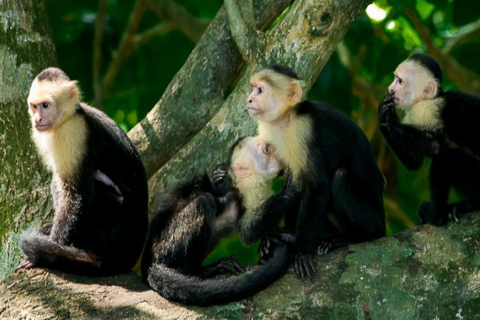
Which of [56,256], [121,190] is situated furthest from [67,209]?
[121,190]

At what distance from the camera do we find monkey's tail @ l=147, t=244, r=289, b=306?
3.95 m

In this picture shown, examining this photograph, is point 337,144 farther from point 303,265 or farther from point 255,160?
point 303,265

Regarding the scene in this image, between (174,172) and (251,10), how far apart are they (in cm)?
124

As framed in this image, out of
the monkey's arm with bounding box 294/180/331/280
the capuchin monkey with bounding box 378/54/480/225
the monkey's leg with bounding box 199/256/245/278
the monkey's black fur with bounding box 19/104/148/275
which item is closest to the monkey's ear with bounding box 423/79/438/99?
the capuchin monkey with bounding box 378/54/480/225

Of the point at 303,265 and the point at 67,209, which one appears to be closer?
the point at 303,265

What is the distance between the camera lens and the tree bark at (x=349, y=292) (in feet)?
12.6

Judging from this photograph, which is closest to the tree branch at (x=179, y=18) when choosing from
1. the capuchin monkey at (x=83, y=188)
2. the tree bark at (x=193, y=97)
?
the tree bark at (x=193, y=97)

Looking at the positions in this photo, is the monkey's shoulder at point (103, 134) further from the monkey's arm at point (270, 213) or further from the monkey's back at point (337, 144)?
the monkey's back at point (337, 144)

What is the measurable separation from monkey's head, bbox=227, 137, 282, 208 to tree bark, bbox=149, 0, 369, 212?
23 centimetres

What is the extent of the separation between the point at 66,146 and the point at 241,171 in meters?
1.14

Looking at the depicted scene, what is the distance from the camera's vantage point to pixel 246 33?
17.5 ft

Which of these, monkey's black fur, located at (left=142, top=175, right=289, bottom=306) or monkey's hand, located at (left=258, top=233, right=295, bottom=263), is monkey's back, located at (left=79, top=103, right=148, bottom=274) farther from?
monkey's hand, located at (left=258, top=233, right=295, bottom=263)

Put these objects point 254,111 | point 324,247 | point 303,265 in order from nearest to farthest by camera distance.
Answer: point 303,265 → point 324,247 → point 254,111

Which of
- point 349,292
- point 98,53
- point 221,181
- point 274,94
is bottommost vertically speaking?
point 349,292
